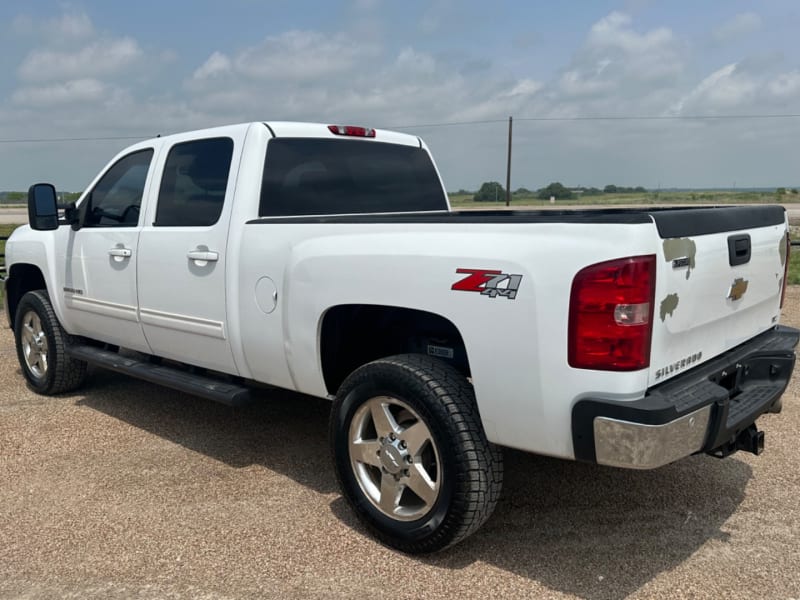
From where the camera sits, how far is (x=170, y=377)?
4.54 metres

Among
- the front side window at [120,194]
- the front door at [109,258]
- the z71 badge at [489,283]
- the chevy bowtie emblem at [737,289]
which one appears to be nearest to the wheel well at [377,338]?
the z71 badge at [489,283]

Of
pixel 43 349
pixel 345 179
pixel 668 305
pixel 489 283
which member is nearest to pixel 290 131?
pixel 345 179

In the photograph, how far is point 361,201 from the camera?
4727 mm

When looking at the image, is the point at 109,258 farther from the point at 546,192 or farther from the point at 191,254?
the point at 546,192

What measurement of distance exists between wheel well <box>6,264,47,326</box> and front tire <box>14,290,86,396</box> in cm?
26

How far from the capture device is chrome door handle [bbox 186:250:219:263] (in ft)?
13.4

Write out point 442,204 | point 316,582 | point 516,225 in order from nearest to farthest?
point 516,225 → point 316,582 → point 442,204

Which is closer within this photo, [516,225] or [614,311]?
[614,311]

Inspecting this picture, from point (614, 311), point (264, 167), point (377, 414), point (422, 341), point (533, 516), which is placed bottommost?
point (533, 516)

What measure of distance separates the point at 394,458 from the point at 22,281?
4446 millimetres

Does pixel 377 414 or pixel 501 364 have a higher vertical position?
pixel 501 364

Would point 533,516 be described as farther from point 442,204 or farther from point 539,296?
point 442,204

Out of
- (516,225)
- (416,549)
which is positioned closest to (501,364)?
(516,225)

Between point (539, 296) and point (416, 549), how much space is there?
1.30 meters
